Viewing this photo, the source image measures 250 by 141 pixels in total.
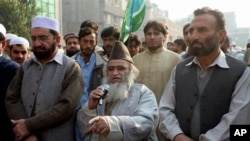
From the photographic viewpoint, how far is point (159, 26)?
14.7 ft

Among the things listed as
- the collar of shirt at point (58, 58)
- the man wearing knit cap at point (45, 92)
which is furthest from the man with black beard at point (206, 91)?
the collar of shirt at point (58, 58)

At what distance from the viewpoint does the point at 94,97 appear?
10.3 feet

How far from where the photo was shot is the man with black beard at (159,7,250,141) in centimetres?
279

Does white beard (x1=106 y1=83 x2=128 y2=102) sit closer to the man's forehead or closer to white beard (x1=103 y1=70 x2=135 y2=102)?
white beard (x1=103 y1=70 x2=135 y2=102)

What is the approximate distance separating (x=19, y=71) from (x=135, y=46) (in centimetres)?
232

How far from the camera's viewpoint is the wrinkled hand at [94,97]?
10.3 ft

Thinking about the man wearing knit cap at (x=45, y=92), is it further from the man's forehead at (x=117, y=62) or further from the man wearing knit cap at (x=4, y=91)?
the man's forehead at (x=117, y=62)

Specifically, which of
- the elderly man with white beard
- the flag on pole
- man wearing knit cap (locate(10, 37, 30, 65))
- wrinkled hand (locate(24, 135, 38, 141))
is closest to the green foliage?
man wearing knit cap (locate(10, 37, 30, 65))

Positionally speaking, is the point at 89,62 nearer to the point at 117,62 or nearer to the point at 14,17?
the point at 117,62

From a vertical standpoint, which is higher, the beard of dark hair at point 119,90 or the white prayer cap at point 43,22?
the white prayer cap at point 43,22

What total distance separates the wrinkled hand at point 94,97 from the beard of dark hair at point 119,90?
0.13 metres

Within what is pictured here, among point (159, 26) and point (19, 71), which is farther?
point (159, 26)

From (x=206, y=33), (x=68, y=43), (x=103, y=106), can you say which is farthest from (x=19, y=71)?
(x=68, y=43)

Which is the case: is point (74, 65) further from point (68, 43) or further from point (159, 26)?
point (68, 43)
